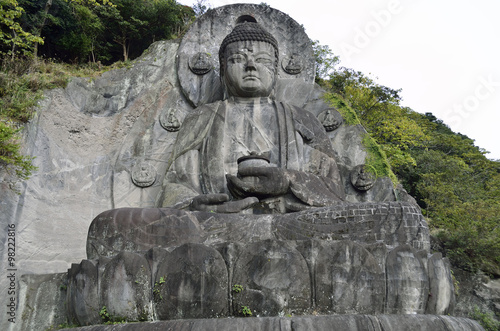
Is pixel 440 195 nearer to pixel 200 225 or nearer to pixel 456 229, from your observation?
pixel 456 229

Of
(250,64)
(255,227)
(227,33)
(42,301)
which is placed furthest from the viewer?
(227,33)

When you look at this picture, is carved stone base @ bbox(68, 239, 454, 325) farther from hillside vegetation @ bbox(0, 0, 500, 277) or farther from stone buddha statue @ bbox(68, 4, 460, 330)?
hillside vegetation @ bbox(0, 0, 500, 277)

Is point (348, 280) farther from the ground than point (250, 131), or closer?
closer

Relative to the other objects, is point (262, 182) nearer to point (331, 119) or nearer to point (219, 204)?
point (219, 204)

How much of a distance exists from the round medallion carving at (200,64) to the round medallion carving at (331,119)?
2.02 meters

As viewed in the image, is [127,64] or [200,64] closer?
[200,64]

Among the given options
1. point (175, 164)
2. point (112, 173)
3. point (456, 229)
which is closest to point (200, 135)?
point (175, 164)

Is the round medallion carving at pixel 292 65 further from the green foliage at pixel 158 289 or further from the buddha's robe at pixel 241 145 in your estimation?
the green foliage at pixel 158 289

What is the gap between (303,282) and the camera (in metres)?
4.09

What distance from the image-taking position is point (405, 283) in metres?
4.16

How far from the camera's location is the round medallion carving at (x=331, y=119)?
309 inches

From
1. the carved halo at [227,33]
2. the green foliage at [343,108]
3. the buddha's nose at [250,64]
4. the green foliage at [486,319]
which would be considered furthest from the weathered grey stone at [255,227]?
the carved halo at [227,33]

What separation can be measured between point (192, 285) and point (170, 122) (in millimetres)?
4062

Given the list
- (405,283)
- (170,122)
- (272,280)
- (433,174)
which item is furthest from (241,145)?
(433,174)
